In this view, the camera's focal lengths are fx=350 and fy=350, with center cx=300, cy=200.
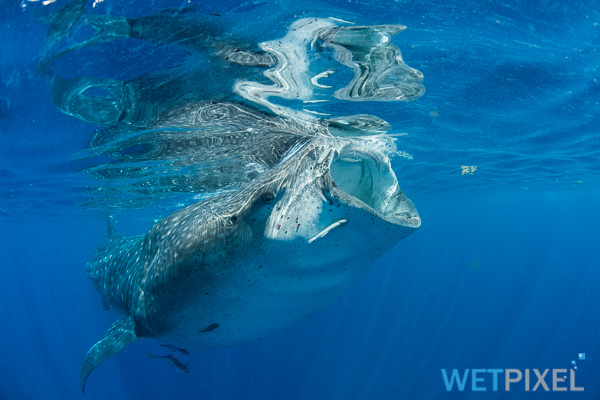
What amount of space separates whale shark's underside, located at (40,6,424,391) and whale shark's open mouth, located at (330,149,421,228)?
0.06 feet

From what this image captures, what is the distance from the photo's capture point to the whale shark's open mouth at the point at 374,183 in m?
3.45

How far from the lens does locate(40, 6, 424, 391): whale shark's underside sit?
304cm

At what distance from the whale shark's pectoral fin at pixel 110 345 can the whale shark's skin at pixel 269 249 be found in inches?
0.7

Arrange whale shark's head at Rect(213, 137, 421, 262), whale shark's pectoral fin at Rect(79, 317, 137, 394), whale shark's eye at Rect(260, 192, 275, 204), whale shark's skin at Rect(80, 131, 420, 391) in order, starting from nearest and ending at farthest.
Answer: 1. whale shark's head at Rect(213, 137, 421, 262)
2. whale shark's skin at Rect(80, 131, 420, 391)
3. whale shark's eye at Rect(260, 192, 275, 204)
4. whale shark's pectoral fin at Rect(79, 317, 137, 394)

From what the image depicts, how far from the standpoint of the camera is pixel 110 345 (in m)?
4.91

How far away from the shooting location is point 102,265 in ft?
25.1

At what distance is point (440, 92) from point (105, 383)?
89.2 feet

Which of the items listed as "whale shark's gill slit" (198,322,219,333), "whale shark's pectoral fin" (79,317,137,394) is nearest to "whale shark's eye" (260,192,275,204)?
"whale shark's gill slit" (198,322,219,333)

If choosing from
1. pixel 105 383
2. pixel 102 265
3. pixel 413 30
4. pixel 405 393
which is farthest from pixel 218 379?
pixel 413 30

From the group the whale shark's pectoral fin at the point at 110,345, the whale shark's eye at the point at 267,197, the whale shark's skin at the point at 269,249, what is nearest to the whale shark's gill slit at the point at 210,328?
the whale shark's skin at the point at 269,249

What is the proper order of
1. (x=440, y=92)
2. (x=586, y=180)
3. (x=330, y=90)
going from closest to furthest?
(x=330, y=90) → (x=440, y=92) → (x=586, y=180)

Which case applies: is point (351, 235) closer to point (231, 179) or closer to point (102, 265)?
point (102, 265)

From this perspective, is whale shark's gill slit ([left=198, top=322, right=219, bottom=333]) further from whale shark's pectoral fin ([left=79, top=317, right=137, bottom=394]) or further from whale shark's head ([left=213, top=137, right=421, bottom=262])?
whale shark's head ([left=213, top=137, right=421, bottom=262])

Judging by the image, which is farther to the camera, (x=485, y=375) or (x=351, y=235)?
(x=485, y=375)
